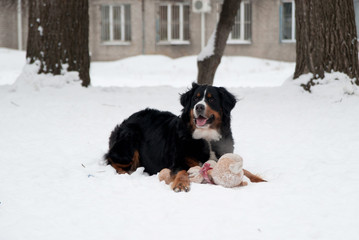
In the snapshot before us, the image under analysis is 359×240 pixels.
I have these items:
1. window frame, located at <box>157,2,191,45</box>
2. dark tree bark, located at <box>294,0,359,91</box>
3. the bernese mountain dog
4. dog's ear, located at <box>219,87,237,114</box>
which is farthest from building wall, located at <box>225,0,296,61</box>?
dog's ear, located at <box>219,87,237,114</box>

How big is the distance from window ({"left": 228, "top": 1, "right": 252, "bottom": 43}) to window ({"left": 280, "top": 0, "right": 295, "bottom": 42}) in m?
1.60

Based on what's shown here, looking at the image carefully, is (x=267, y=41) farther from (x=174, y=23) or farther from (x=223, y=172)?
(x=223, y=172)

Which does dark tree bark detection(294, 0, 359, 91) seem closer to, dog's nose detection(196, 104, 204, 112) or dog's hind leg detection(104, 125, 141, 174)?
dog's hind leg detection(104, 125, 141, 174)

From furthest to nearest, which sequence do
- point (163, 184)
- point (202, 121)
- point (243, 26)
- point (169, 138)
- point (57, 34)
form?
point (243, 26)
point (57, 34)
point (169, 138)
point (202, 121)
point (163, 184)

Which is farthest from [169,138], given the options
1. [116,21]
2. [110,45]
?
[116,21]

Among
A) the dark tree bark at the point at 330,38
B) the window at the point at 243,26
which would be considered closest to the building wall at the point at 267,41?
the window at the point at 243,26

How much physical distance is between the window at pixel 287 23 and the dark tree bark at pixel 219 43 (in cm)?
1361

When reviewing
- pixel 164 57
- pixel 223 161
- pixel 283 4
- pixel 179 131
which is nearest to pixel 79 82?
pixel 179 131

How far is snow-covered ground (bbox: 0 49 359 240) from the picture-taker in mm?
3471

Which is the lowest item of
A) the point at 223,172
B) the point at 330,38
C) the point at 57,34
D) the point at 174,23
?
the point at 223,172

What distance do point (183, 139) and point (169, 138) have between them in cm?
35

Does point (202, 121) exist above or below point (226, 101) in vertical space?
below

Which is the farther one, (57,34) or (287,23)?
(287,23)

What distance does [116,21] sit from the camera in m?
25.4
